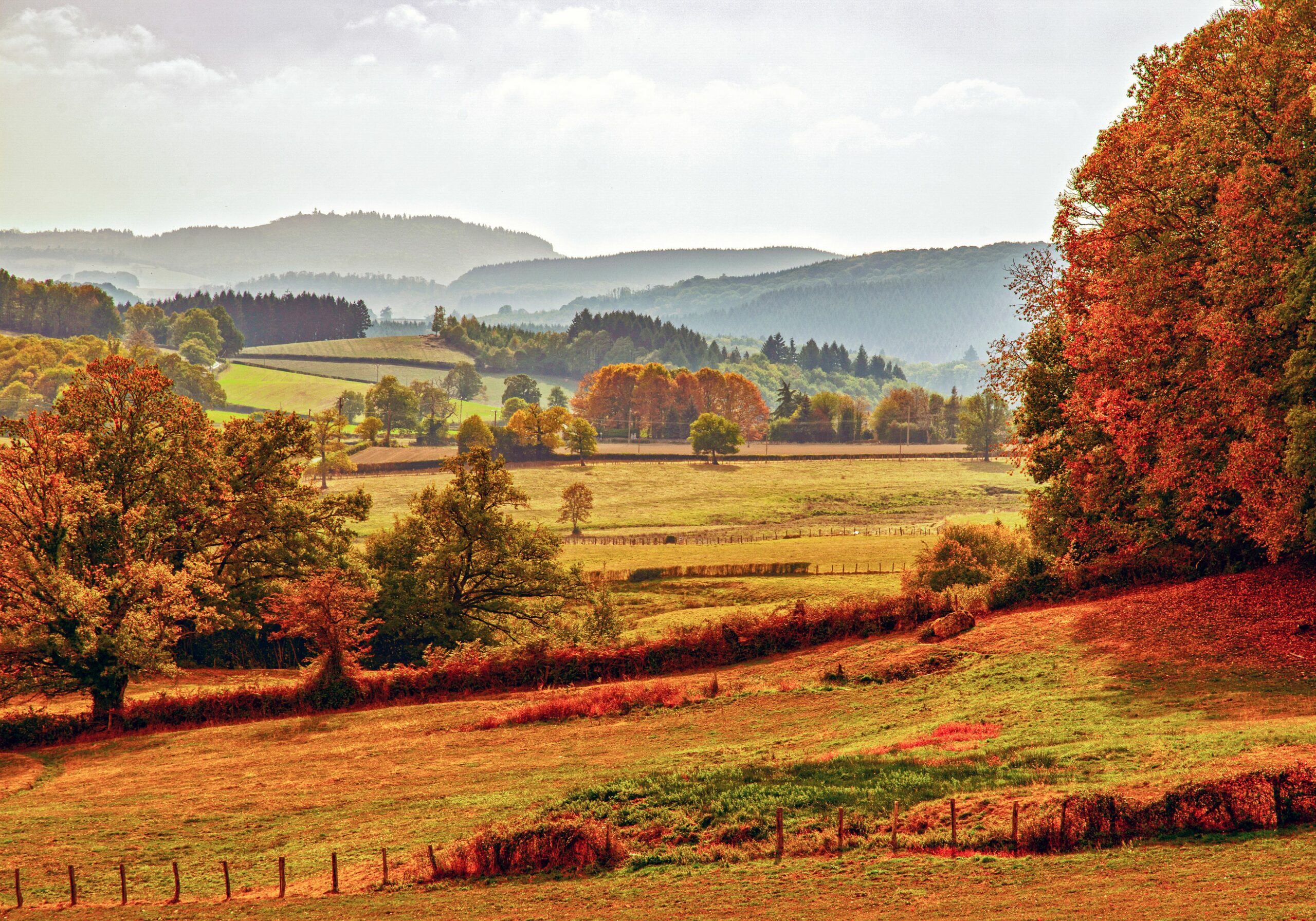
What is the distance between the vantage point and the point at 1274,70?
29.8 m

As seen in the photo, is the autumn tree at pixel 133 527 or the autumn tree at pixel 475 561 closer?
the autumn tree at pixel 133 527

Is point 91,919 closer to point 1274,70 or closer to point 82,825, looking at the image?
point 82,825

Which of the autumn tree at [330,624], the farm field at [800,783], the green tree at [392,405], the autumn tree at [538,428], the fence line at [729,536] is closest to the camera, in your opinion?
the farm field at [800,783]

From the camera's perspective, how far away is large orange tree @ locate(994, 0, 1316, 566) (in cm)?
2870

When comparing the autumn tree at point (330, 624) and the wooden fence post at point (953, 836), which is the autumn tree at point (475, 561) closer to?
the autumn tree at point (330, 624)

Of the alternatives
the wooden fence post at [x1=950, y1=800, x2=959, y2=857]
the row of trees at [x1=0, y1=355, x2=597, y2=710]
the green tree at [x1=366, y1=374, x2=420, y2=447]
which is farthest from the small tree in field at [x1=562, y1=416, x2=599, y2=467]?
the wooden fence post at [x1=950, y1=800, x2=959, y2=857]

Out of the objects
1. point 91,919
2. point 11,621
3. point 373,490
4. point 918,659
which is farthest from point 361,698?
point 373,490

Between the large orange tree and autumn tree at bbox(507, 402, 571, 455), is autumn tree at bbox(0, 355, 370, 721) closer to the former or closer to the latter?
the large orange tree

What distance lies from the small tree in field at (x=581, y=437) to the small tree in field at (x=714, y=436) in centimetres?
1934

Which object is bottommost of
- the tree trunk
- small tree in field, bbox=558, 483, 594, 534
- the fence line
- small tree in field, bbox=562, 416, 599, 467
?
the fence line

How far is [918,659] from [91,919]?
81.6 feet

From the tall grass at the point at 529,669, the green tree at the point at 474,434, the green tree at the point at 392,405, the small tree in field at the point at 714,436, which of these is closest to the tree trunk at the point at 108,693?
the tall grass at the point at 529,669

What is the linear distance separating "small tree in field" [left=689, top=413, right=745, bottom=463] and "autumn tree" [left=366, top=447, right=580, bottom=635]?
114 m

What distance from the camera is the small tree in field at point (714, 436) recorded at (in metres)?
162
